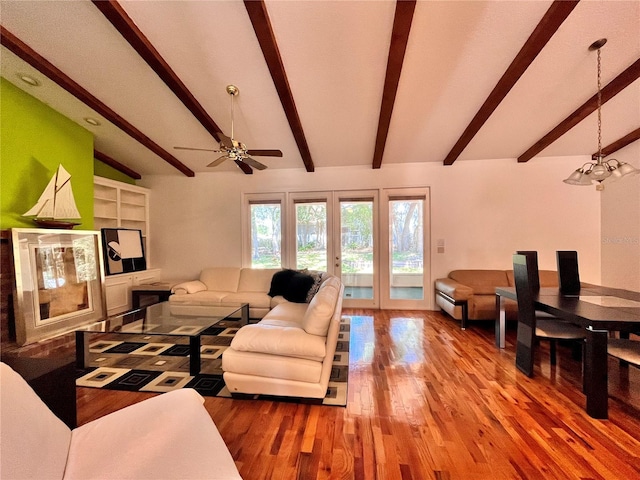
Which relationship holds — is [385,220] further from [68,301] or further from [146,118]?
[68,301]

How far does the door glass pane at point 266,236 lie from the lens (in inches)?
204

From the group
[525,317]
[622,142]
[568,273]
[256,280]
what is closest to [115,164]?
[256,280]

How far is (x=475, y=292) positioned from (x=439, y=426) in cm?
307

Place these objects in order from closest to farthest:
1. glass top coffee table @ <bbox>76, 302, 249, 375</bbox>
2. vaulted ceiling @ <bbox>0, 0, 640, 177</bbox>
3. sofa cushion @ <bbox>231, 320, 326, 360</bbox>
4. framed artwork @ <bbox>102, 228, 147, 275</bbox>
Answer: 1. sofa cushion @ <bbox>231, 320, 326, 360</bbox>
2. vaulted ceiling @ <bbox>0, 0, 640, 177</bbox>
3. glass top coffee table @ <bbox>76, 302, 249, 375</bbox>
4. framed artwork @ <bbox>102, 228, 147, 275</bbox>

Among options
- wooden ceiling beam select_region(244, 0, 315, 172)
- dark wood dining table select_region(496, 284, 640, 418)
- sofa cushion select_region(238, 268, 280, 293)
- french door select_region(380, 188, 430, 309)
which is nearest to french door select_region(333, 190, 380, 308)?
french door select_region(380, 188, 430, 309)

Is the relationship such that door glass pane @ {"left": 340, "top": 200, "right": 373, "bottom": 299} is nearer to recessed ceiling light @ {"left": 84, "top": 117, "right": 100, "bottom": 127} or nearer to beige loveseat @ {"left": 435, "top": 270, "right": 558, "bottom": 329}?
beige loveseat @ {"left": 435, "top": 270, "right": 558, "bottom": 329}

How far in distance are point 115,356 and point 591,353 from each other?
4.45 m

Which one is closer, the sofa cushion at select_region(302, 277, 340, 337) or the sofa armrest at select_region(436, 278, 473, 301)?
the sofa cushion at select_region(302, 277, 340, 337)

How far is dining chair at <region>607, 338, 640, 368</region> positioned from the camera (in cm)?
184

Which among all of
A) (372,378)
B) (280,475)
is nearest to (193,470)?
(280,475)

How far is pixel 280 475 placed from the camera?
4.63 feet

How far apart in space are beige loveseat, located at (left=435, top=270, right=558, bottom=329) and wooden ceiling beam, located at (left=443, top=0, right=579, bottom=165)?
230 cm

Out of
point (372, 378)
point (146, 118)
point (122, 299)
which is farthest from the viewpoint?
point (122, 299)

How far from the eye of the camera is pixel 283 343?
195 cm
